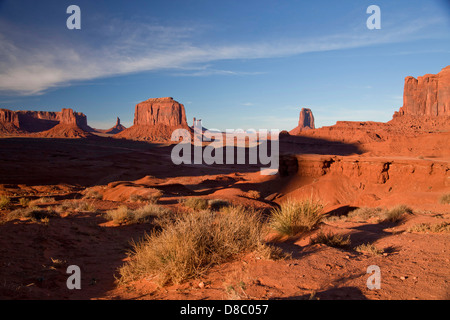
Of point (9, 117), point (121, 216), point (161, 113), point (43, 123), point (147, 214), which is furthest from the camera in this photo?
point (161, 113)

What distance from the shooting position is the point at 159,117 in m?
131

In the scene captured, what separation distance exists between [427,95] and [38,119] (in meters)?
162

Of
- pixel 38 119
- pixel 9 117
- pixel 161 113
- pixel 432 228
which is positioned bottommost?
pixel 432 228

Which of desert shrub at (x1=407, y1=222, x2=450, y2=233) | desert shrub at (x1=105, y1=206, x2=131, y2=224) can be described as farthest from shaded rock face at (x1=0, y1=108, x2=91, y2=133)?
desert shrub at (x1=407, y1=222, x2=450, y2=233)

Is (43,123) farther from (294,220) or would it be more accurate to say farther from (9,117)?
(294,220)

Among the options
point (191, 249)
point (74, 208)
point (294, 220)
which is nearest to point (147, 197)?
point (74, 208)

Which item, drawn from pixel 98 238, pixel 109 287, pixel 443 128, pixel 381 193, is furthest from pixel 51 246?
pixel 443 128

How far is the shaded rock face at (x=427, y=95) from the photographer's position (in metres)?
74.9

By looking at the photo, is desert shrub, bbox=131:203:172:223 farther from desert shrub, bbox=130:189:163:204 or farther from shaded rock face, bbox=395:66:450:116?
shaded rock face, bbox=395:66:450:116

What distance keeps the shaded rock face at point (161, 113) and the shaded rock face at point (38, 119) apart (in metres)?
29.9

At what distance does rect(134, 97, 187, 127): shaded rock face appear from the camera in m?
129

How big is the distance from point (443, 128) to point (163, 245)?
7900cm

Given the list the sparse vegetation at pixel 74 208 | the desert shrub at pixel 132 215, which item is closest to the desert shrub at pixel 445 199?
the desert shrub at pixel 132 215
